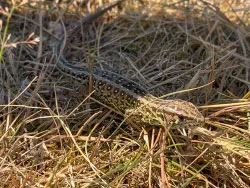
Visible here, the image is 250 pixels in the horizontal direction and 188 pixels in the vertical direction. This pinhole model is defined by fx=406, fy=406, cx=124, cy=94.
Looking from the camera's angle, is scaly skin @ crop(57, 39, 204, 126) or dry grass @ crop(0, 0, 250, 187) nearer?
dry grass @ crop(0, 0, 250, 187)

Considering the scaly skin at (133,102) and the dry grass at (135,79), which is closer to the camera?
the dry grass at (135,79)

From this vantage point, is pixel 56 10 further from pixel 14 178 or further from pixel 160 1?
pixel 14 178

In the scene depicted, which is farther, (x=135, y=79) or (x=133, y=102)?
(x=135, y=79)

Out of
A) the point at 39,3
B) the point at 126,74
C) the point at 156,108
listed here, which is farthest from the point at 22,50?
the point at 156,108
